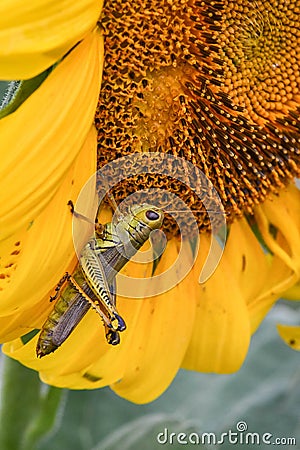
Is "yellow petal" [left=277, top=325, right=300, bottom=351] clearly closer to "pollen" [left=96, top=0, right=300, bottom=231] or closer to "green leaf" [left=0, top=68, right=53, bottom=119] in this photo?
"pollen" [left=96, top=0, right=300, bottom=231]

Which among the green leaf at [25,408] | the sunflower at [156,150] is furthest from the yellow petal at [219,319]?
the green leaf at [25,408]

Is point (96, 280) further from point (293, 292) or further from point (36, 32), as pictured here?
point (293, 292)

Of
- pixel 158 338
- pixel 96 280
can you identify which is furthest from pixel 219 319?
pixel 96 280

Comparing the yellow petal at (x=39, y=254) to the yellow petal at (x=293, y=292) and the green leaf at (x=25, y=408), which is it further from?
the yellow petal at (x=293, y=292)

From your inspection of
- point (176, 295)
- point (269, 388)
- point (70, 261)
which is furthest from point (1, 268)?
point (269, 388)

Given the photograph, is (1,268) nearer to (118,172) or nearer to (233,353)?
(118,172)

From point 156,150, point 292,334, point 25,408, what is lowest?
point 292,334
